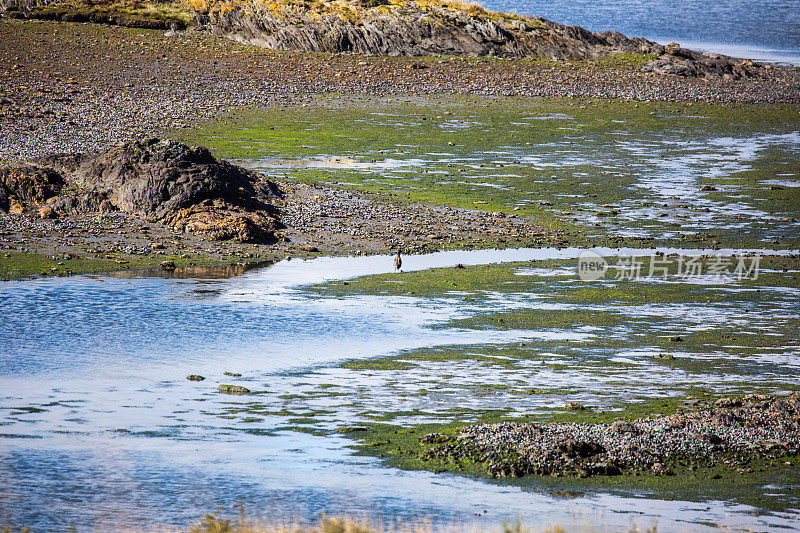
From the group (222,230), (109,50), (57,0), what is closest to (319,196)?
(222,230)

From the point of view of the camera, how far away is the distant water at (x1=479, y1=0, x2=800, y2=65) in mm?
76000

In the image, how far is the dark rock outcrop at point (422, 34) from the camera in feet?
175

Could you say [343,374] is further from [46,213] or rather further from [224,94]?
[224,94]

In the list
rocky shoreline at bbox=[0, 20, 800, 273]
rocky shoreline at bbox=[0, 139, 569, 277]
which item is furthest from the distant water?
rocky shoreline at bbox=[0, 139, 569, 277]

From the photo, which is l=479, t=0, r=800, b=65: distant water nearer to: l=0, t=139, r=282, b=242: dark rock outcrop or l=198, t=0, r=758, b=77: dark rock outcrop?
l=198, t=0, r=758, b=77: dark rock outcrop

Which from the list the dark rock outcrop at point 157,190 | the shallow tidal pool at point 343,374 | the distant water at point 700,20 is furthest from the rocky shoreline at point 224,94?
the distant water at point 700,20

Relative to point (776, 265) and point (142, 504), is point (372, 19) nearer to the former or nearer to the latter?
point (776, 265)

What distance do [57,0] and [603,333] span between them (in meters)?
47.0

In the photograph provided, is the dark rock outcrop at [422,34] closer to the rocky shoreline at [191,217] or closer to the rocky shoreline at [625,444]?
the rocky shoreline at [191,217]

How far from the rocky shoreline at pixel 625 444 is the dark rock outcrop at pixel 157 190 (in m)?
13.3

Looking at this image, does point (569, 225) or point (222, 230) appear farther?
point (569, 225)

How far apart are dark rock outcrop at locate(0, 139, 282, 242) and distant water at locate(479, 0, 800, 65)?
166 feet

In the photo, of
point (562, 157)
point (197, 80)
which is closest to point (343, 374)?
point (562, 157)

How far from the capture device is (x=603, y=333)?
17.2 meters
